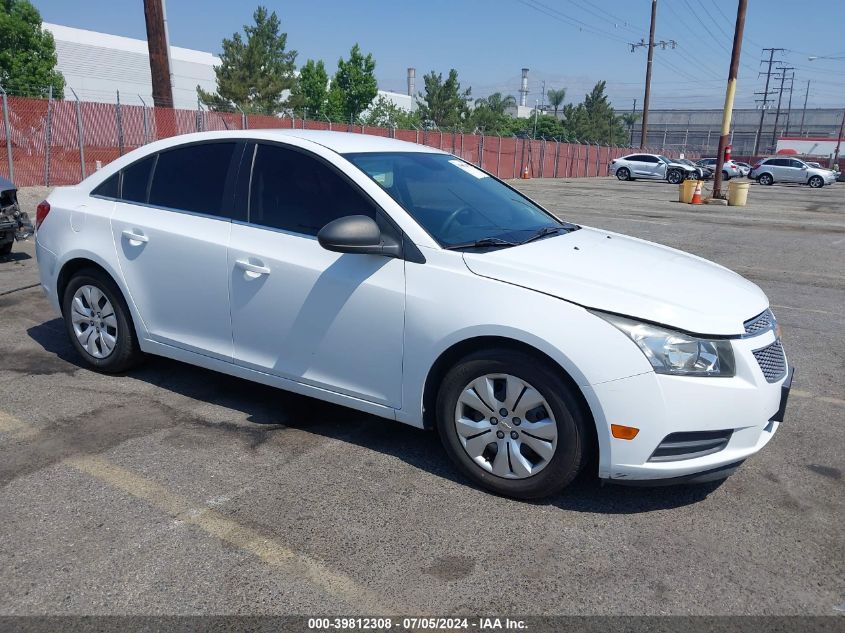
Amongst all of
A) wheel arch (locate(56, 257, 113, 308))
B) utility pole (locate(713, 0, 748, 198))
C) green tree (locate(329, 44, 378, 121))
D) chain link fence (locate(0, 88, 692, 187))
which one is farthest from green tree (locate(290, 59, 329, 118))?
wheel arch (locate(56, 257, 113, 308))

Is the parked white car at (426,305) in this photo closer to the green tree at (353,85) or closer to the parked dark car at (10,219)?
the parked dark car at (10,219)

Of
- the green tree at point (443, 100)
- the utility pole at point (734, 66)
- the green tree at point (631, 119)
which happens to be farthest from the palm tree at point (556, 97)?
the utility pole at point (734, 66)

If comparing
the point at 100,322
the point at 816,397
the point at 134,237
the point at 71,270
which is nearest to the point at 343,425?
the point at 134,237

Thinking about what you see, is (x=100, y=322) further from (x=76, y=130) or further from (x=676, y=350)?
(x=76, y=130)

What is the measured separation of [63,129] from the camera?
1836 centimetres

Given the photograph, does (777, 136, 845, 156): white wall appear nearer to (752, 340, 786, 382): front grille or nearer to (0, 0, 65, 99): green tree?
(0, 0, 65, 99): green tree

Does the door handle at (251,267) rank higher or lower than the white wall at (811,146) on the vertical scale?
higher

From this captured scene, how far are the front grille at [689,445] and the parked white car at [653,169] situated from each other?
38991 millimetres

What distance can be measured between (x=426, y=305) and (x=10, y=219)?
6.66 meters

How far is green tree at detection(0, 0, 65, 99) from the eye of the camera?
43.0 metres

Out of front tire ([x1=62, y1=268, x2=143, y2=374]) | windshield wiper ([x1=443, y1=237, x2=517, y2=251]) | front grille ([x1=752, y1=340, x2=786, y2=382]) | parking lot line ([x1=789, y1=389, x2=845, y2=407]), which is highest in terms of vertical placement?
windshield wiper ([x1=443, y1=237, x2=517, y2=251])

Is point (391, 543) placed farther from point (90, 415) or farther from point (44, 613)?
point (90, 415)

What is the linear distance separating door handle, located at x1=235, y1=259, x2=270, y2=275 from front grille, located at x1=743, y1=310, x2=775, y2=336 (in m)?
2.42

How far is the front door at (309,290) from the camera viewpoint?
3.60 metres
